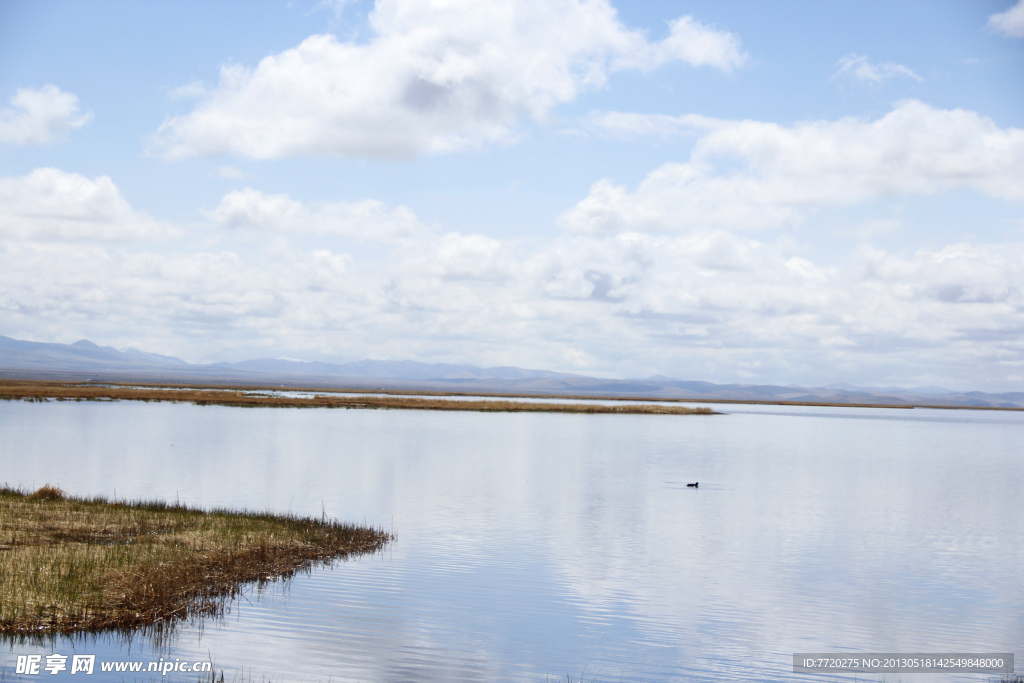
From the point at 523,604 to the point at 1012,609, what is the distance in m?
13.8

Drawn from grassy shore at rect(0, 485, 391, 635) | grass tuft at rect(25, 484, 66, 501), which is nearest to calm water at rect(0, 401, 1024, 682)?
grassy shore at rect(0, 485, 391, 635)

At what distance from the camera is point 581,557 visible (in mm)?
27484

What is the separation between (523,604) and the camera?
70.1ft

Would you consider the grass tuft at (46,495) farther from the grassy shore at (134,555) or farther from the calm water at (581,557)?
the calm water at (581,557)

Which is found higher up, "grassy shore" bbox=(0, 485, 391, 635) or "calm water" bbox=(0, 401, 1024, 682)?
"grassy shore" bbox=(0, 485, 391, 635)

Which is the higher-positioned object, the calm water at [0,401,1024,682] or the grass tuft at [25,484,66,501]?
the grass tuft at [25,484,66,501]

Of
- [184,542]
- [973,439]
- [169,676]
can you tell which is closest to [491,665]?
[169,676]

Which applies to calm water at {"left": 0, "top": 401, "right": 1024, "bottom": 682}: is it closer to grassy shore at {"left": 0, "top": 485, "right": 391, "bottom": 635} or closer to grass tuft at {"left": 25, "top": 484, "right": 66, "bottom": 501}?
grassy shore at {"left": 0, "top": 485, "right": 391, "bottom": 635}

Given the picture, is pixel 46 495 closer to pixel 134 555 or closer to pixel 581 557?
pixel 134 555

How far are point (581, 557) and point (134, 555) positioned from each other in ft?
45.1

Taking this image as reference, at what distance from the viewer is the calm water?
1727 centimetres

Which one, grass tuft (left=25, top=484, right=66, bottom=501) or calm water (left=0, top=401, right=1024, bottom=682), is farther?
grass tuft (left=25, top=484, right=66, bottom=501)

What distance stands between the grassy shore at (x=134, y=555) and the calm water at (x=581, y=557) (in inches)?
37.5

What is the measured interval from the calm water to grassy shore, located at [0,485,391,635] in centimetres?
95
